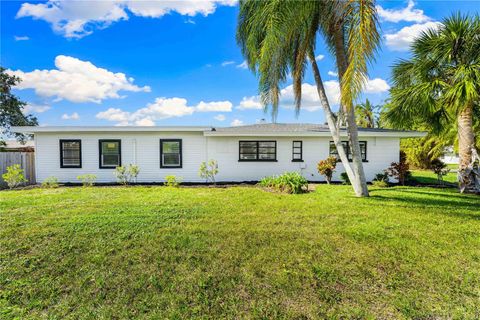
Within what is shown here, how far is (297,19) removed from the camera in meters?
6.75

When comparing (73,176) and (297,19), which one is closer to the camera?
(297,19)

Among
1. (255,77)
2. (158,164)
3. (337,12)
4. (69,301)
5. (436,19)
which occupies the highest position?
Result: (436,19)

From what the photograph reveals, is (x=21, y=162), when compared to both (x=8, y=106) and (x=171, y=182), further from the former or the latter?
(x=8, y=106)

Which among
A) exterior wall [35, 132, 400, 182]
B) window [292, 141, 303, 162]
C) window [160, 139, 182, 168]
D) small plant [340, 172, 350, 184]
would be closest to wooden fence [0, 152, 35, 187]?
exterior wall [35, 132, 400, 182]

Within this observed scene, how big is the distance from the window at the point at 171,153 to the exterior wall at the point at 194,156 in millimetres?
188

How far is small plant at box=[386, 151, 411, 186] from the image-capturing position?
1146cm

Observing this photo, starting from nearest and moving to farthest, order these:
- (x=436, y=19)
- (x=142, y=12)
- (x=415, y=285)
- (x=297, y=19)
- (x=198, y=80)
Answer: (x=415, y=285)
(x=297, y=19)
(x=436, y=19)
(x=142, y=12)
(x=198, y=80)

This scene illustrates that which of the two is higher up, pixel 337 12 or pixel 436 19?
pixel 436 19

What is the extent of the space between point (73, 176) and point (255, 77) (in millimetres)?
9587

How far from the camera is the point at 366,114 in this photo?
94.6 feet

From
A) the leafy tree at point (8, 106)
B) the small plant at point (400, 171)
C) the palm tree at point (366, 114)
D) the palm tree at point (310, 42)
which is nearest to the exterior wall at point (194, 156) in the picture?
the small plant at point (400, 171)

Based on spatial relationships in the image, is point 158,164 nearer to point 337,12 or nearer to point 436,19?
point 337,12

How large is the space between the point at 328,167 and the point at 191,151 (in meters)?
6.36

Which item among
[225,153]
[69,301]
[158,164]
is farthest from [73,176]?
[69,301]
